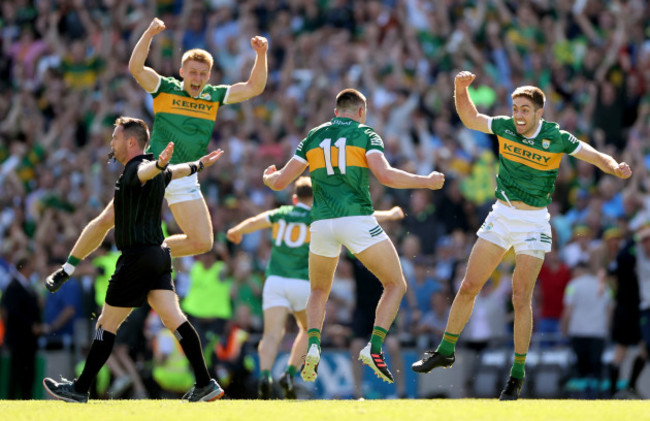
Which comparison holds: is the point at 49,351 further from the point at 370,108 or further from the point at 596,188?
the point at 596,188

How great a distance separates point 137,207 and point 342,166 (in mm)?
1854

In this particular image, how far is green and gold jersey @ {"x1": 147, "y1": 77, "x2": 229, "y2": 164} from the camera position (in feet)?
38.3

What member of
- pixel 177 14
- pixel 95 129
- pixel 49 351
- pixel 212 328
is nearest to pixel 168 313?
pixel 212 328

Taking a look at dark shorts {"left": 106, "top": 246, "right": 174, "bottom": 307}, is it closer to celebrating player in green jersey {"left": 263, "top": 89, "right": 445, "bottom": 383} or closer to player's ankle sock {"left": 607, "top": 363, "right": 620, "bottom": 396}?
celebrating player in green jersey {"left": 263, "top": 89, "right": 445, "bottom": 383}

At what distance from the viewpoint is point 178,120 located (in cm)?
1169

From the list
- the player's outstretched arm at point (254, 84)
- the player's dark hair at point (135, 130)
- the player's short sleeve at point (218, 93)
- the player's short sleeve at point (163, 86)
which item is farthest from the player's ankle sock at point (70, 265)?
the player's outstretched arm at point (254, 84)

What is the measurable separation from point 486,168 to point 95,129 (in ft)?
25.0

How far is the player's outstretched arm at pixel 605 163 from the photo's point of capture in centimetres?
1018

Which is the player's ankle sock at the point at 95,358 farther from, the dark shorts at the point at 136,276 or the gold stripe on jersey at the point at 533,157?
the gold stripe on jersey at the point at 533,157

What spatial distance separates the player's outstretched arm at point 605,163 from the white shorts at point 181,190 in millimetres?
3866

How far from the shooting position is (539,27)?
21969 millimetres

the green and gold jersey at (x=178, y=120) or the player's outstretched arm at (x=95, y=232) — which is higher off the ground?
the green and gold jersey at (x=178, y=120)
